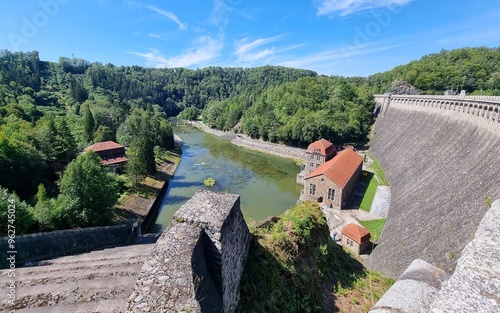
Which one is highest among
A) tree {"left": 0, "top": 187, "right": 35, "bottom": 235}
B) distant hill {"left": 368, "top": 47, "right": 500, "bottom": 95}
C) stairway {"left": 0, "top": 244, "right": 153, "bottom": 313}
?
distant hill {"left": 368, "top": 47, "right": 500, "bottom": 95}

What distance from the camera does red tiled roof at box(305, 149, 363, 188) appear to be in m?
24.6

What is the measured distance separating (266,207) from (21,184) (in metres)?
20.4

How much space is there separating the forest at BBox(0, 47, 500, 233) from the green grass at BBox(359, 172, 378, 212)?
16907 mm

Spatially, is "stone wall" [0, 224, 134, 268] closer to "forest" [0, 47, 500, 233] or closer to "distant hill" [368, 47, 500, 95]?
"forest" [0, 47, 500, 233]

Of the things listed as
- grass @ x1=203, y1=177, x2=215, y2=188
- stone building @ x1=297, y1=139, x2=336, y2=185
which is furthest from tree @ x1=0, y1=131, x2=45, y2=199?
stone building @ x1=297, y1=139, x2=336, y2=185

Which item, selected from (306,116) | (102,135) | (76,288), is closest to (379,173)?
(306,116)

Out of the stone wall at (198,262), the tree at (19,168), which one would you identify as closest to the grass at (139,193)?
the tree at (19,168)

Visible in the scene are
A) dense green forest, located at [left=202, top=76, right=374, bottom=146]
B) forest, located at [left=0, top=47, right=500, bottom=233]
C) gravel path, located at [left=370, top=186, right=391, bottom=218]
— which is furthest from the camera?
dense green forest, located at [left=202, top=76, right=374, bottom=146]

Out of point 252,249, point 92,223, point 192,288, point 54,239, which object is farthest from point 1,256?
point 192,288

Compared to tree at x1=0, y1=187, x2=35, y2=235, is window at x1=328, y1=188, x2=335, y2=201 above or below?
below

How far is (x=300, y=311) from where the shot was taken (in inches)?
297

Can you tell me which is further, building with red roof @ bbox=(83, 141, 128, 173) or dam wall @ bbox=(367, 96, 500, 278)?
building with red roof @ bbox=(83, 141, 128, 173)

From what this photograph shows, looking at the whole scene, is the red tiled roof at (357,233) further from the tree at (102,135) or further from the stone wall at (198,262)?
the tree at (102,135)

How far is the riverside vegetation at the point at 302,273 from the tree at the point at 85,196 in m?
12.6
